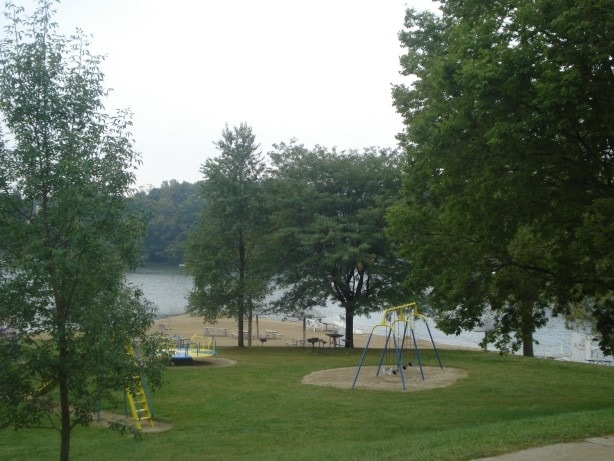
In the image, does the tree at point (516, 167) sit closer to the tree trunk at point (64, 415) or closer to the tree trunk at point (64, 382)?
the tree trunk at point (64, 382)

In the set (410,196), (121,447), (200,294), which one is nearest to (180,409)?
(121,447)

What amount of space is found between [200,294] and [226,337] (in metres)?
12.0

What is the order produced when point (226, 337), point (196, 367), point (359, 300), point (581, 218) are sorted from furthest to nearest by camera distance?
point (226, 337), point (359, 300), point (196, 367), point (581, 218)

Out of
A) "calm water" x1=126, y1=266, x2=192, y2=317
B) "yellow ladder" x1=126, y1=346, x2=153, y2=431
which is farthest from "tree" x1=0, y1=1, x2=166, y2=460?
"calm water" x1=126, y1=266, x2=192, y2=317

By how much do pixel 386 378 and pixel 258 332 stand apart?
25477 mm

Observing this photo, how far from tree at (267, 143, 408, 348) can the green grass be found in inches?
355

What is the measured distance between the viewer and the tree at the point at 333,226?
30.8 m

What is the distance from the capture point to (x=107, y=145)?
9305mm

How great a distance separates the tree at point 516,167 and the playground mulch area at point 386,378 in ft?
13.1

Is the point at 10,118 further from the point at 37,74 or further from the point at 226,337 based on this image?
the point at 226,337

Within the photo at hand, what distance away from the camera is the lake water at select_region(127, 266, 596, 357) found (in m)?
45.7

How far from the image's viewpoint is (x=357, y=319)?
236 ft

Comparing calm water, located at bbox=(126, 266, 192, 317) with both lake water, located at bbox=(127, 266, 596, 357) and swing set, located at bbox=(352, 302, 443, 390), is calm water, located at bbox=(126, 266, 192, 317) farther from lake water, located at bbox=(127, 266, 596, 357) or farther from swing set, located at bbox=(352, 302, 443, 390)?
swing set, located at bbox=(352, 302, 443, 390)

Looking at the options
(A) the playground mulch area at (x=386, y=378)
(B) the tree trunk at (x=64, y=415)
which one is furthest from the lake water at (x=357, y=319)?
(B) the tree trunk at (x=64, y=415)
